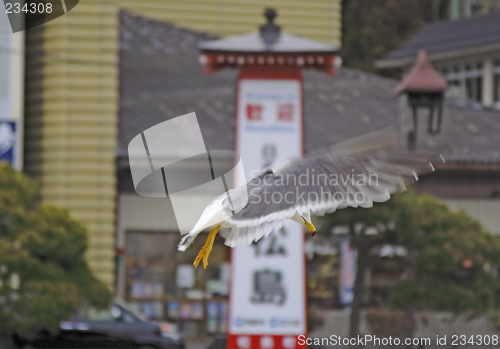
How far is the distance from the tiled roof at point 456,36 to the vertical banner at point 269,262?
922 centimetres

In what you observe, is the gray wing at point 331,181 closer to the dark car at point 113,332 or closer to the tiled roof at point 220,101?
the dark car at point 113,332

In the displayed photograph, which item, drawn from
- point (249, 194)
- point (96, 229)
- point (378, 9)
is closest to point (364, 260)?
point (96, 229)

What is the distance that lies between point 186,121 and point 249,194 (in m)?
9.33

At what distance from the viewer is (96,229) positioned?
45.3ft

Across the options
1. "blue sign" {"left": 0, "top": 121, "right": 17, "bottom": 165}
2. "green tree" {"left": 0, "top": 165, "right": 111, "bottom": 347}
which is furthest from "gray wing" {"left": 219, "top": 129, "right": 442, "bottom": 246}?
"blue sign" {"left": 0, "top": 121, "right": 17, "bottom": 165}

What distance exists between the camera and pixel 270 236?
10.4 metres

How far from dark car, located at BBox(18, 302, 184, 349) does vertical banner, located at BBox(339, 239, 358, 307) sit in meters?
4.15

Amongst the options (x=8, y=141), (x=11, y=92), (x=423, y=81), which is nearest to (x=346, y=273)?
(x=423, y=81)

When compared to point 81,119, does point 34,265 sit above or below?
below

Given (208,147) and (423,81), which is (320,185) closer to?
(423,81)

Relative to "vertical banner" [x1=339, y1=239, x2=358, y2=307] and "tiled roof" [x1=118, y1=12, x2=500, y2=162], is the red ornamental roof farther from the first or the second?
"vertical banner" [x1=339, y1=239, x2=358, y2=307]

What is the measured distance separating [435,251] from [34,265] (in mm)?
4756

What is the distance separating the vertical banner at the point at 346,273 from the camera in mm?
14961

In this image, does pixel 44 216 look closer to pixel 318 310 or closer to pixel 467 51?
pixel 318 310
